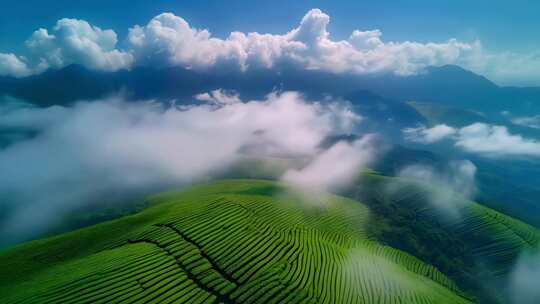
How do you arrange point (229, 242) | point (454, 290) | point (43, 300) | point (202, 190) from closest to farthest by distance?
point (43, 300), point (229, 242), point (454, 290), point (202, 190)

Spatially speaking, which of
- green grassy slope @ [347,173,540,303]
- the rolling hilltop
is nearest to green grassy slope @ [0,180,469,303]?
the rolling hilltop

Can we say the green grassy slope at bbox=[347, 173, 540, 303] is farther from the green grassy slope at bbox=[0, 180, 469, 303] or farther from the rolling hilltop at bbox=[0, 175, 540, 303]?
the green grassy slope at bbox=[0, 180, 469, 303]

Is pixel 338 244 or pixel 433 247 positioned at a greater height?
pixel 338 244

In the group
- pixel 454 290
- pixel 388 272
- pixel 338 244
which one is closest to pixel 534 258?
pixel 454 290

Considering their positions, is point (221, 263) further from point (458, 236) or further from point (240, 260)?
point (458, 236)

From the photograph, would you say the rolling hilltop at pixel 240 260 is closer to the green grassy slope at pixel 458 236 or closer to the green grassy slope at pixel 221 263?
the green grassy slope at pixel 221 263

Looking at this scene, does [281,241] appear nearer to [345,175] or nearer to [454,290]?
[454,290]
